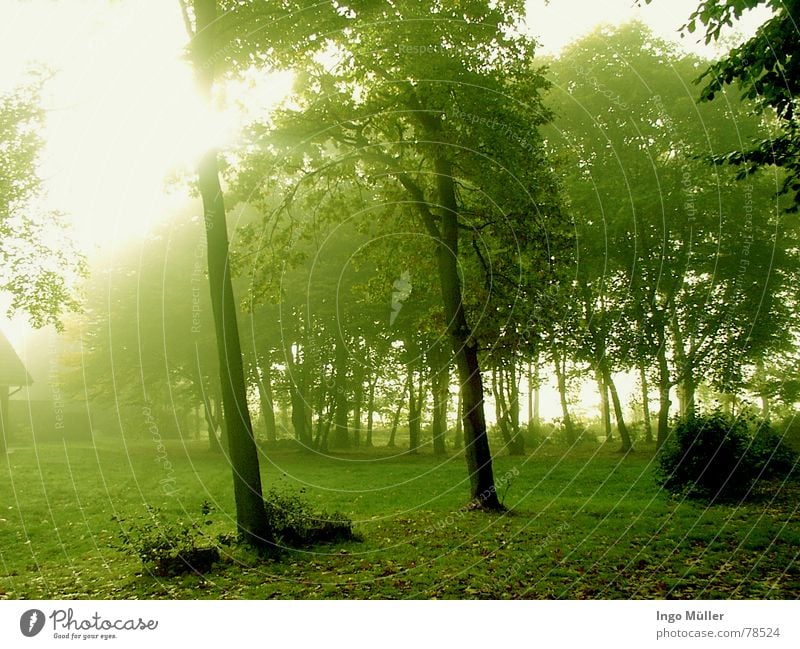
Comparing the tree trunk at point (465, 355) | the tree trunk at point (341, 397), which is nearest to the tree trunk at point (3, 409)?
the tree trunk at point (341, 397)

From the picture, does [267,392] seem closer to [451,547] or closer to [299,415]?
[299,415]

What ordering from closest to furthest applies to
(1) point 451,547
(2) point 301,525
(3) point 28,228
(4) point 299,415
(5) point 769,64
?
(5) point 769,64 → (1) point 451,547 → (2) point 301,525 → (3) point 28,228 → (4) point 299,415

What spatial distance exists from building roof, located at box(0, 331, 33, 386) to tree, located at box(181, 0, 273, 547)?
59.4 ft

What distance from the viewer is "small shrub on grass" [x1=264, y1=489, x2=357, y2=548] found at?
37.8 feet

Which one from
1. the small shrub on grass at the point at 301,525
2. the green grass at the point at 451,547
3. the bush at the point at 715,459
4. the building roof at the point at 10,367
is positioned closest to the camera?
the green grass at the point at 451,547

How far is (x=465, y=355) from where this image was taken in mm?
15164

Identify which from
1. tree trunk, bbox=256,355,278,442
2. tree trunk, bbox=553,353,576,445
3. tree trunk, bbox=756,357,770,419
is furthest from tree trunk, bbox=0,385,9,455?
tree trunk, bbox=756,357,770,419

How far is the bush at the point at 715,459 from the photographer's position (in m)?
14.9

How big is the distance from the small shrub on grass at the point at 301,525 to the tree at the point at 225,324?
1.71 ft

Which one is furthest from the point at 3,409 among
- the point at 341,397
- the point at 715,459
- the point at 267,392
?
the point at 715,459

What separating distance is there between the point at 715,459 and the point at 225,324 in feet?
42.7

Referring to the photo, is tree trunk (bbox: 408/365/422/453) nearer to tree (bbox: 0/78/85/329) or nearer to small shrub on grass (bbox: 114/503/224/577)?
tree (bbox: 0/78/85/329)

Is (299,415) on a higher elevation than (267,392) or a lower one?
lower

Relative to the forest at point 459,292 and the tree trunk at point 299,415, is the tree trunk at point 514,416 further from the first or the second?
the tree trunk at point 299,415
